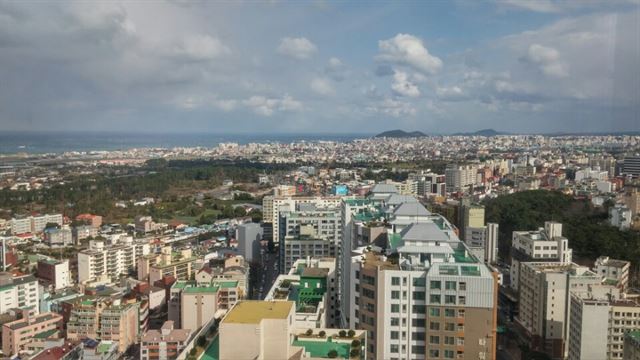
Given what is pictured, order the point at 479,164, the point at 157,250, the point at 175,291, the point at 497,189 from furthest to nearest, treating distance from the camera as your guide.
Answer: the point at 479,164
the point at 497,189
the point at 157,250
the point at 175,291

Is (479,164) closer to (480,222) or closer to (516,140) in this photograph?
(480,222)

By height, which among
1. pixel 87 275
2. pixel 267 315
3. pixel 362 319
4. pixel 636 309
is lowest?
pixel 87 275

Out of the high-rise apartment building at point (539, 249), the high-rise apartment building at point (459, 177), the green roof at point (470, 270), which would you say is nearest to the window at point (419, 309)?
the green roof at point (470, 270)

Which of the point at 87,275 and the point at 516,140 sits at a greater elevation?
the point at 516,140

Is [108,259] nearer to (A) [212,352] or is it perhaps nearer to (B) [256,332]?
(A) [212,352]

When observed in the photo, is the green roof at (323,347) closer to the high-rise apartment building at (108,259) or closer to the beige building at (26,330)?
the beige building at (26,330)

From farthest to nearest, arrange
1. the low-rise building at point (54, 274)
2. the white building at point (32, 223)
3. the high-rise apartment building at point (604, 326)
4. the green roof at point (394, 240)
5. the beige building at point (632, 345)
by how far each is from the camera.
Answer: the white building at point (32, 223)
the low-rise building at point (54, 274)
the high-rise apartment building at point (604, 326)
the beige building at point (632, 345)
the green roof at point (394, 240)

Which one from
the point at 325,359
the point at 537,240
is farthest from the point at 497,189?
the point at 325,359
